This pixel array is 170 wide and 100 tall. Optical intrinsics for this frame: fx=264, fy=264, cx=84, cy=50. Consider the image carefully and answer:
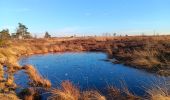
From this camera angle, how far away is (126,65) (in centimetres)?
2200

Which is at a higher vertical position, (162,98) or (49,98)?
(162,98)

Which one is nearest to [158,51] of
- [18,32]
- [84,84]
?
[84,84]

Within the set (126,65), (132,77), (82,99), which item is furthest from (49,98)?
(126,65)

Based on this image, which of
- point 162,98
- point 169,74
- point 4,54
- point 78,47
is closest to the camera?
point 162,98

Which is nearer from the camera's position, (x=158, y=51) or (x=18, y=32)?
(x=158, y=51)

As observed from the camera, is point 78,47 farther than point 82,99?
Yes

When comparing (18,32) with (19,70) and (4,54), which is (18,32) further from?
(19,70)

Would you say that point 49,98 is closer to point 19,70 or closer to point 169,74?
point 169,74

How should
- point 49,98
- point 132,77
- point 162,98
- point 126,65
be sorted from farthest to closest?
point 126,65
point 132,77
point 49,98
point 162,98

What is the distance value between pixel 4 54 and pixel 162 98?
866 inches

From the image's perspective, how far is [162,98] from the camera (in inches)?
328

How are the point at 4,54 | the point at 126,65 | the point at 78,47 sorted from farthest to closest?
the point at 78,47 → the point at 4,54 → the point at 126,65

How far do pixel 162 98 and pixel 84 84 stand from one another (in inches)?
265

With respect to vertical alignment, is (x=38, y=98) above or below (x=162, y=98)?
below
